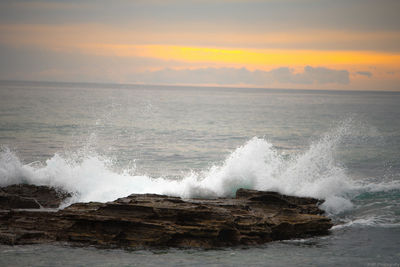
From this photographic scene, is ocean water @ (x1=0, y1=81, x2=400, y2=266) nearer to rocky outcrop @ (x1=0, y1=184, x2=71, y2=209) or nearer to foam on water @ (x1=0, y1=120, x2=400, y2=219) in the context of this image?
foam on water @ (x1=0, y1=120, x2=400, y2=219)

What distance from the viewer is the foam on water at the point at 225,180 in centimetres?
1942

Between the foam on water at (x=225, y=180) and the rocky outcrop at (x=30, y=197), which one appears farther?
the foam on water at (x=225, y=180)

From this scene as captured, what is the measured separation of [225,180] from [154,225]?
24.0 ft

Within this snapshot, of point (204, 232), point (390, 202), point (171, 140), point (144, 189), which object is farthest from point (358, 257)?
point (171, 140)

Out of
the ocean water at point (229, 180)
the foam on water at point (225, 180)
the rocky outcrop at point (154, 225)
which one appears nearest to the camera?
the ocean water at point (229, 180)

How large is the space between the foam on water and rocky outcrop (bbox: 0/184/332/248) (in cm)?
446

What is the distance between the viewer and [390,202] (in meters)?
18.9

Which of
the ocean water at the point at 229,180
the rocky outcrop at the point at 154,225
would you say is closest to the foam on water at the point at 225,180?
the ocean water at the point at 229,180

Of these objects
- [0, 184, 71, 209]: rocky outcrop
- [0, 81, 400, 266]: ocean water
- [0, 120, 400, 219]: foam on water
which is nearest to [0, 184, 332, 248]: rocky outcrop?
[0, 81, 400, 266]: ocean water

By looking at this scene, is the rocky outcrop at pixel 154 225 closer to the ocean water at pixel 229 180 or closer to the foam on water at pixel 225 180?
the ocean water at pixel 229 180

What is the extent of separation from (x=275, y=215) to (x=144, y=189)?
763 cm

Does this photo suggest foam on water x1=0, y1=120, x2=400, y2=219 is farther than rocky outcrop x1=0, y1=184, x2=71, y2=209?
Yes

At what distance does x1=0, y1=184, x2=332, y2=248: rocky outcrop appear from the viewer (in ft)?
43.0

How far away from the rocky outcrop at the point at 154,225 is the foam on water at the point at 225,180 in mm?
4462
